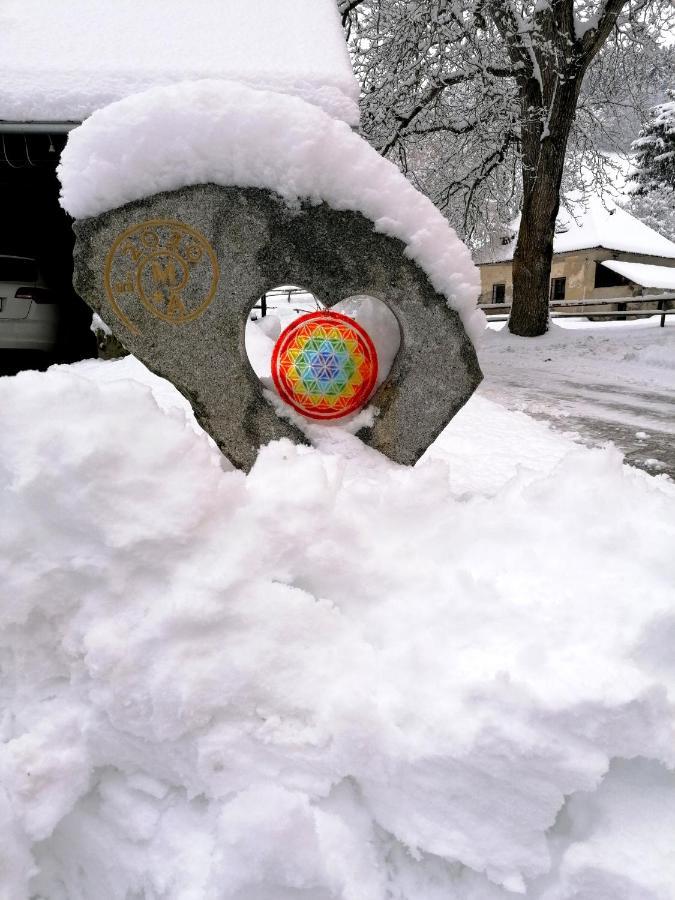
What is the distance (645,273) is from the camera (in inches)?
905

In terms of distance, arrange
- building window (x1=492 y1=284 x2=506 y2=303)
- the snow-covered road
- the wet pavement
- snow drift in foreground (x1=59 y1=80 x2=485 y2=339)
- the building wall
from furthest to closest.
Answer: building window (x1=492 y1=284 x2=506 y2=303) < the building wall < the snow-covered road < the wet pavement < snow drift in foreground (x1=59 y1=80 x2=485 y2=339)

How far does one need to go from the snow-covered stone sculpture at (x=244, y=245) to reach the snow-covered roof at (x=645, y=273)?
22.9 m

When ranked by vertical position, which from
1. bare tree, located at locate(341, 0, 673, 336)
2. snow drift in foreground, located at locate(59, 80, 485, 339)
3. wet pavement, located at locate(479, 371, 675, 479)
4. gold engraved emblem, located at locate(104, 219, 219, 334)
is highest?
bare tree, located at locate(341, 0, 673, 336)

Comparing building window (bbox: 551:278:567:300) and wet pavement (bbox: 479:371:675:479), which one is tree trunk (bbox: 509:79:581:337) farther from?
building window (bbox: 551:278:567:300)

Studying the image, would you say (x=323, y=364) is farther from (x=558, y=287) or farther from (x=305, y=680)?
(x=558, y=287)

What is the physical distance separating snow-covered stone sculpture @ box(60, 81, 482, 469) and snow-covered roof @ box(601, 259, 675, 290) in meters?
22.9

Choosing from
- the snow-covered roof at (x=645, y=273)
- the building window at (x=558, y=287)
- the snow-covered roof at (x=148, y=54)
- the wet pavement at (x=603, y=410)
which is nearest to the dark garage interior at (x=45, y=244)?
the snow-covered roof at (x=148, y=54)

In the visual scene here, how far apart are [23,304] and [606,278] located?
23.6 m

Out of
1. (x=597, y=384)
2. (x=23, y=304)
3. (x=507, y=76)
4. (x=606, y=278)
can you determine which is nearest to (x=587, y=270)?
(x=606, y=278)

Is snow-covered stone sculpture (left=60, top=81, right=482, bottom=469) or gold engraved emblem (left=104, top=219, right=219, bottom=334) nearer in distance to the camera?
snow-covered stone sculpture (left=60, top=81, right=482, bottom=469)

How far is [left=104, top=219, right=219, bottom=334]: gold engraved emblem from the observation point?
8.65ft

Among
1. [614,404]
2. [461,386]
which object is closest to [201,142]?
[461,386]

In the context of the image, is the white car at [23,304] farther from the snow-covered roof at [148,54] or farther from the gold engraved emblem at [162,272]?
the gold engraved emblem at [162,272]

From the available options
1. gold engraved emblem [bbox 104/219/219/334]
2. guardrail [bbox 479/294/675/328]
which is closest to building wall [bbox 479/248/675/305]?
guardrail [bbox 479/294/675/328]
